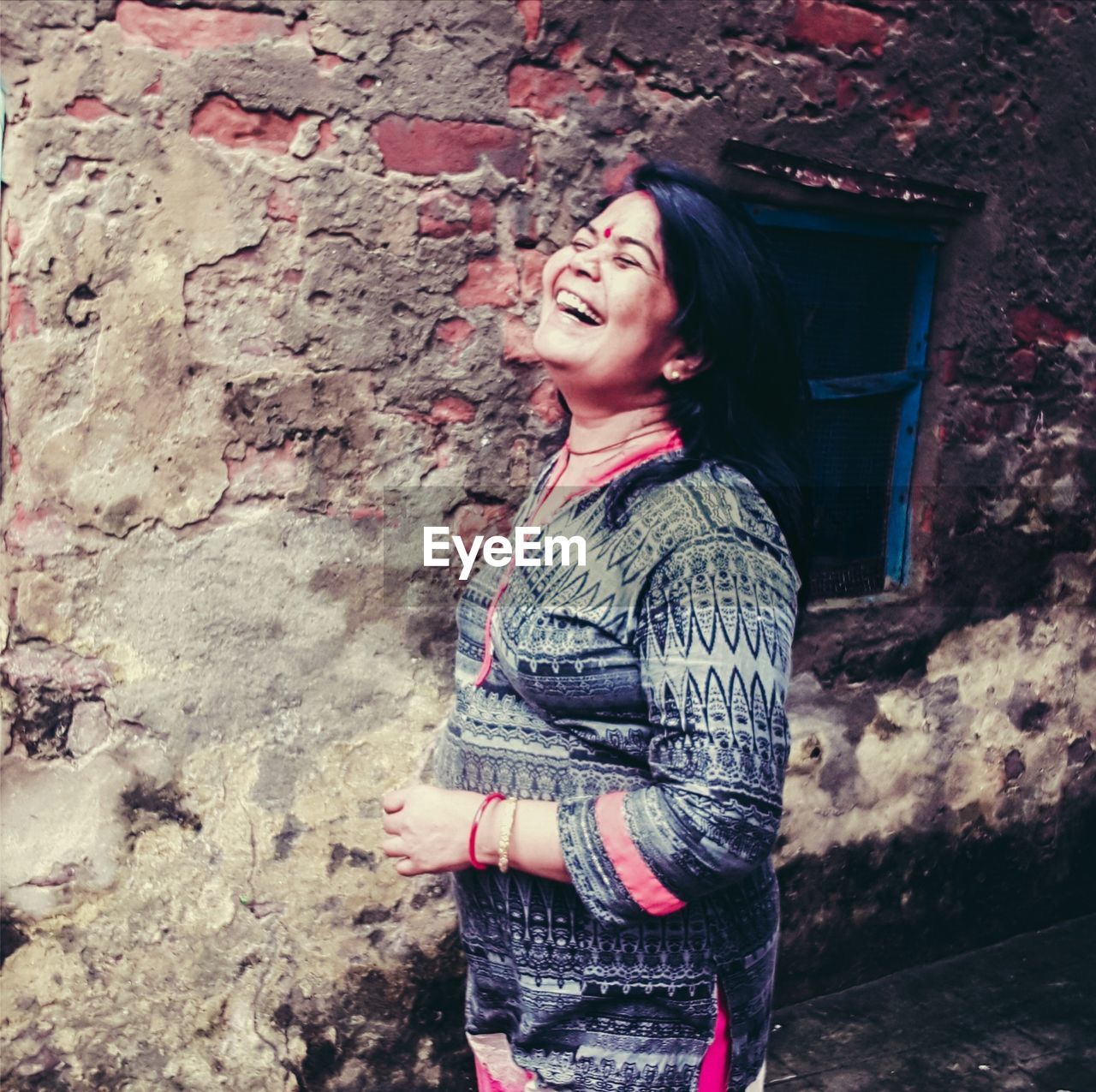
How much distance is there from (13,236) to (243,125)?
480mm

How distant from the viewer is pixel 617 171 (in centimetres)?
258

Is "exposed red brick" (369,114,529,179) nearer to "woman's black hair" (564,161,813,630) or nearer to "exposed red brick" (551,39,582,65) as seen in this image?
"exposed red brick" (551,39,582,65)

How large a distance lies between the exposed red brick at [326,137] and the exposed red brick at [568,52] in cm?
54

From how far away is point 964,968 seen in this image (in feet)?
11.7

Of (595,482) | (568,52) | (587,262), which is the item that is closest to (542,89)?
(568,52)

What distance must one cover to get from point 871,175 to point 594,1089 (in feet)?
7.78

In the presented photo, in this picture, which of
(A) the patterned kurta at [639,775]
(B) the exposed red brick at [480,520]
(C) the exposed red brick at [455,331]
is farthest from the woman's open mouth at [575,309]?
(B) the exposed red brick at [480,520]

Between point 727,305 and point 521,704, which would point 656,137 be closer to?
point 727,305

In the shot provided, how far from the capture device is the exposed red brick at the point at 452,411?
8.16 feet

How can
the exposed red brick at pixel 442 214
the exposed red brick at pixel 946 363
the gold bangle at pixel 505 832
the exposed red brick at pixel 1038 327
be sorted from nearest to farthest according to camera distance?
the gold bangle at pixel 505 832, the exposed red brick at pixel 442 214, the exposed red brick at pixel 946 363, the exposed red brick at pixel 1038 327

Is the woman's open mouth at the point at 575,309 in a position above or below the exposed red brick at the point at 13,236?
below

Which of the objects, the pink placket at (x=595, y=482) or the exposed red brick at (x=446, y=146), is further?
the exposed red brick at (x=446, y=146)

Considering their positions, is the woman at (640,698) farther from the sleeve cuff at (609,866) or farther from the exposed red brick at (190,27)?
the exposed red brick at (190,27)

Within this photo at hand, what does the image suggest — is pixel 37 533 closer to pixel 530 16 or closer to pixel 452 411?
pixel 452 411
